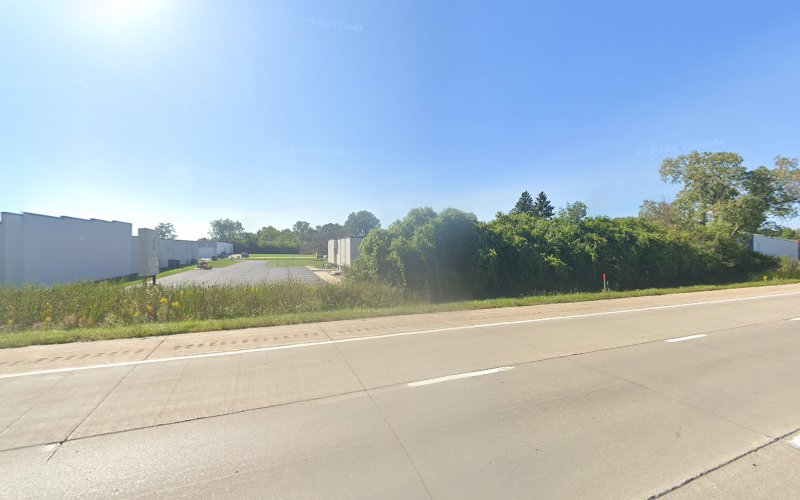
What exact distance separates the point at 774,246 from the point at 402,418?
49.8 metres

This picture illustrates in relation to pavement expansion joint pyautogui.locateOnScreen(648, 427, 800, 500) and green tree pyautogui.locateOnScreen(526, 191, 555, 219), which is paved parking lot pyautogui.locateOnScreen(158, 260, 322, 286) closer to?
pavement expansion joint pyautogui.locateOnScreen(648, 427, 800, 500)

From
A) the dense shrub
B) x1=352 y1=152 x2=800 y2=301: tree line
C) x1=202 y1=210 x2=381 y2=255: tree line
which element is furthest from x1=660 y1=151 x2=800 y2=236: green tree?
x1=202 y1=210 x2=381 y2=255: tree line

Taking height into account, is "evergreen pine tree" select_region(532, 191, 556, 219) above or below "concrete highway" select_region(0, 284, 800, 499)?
above

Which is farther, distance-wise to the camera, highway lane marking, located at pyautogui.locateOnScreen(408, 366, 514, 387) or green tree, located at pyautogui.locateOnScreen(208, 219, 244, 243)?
green tree, located at pyautogui.locateOnScreen(208, 219, 244, 243)

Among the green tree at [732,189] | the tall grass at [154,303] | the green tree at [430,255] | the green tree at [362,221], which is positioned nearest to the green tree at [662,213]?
the green tree at [732,189]

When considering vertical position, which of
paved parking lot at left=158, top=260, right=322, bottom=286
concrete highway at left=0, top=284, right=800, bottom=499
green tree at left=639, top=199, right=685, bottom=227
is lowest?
concrete highway at left=0, top=284, right=800, bottom=499

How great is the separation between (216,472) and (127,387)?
3.01 m

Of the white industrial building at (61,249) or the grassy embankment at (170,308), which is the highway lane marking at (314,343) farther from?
the white industrial building at (61,249)

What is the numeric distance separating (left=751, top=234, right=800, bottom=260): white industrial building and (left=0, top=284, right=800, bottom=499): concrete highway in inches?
1444

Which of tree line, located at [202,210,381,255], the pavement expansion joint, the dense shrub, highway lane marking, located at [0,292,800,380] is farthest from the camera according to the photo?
tree line, located at [202,210,381,255]

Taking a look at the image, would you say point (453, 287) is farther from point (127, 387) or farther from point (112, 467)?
point (112, 467)

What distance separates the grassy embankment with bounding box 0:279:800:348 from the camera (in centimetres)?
878

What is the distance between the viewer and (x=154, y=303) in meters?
10.9

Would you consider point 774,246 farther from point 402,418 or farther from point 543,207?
point 402,418
